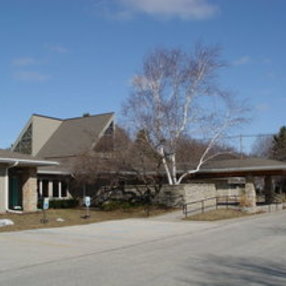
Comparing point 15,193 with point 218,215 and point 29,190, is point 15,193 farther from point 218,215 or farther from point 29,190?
point 218,215

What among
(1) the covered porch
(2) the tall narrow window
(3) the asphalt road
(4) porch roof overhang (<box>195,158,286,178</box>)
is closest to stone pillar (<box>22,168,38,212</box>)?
(1) the covered porch

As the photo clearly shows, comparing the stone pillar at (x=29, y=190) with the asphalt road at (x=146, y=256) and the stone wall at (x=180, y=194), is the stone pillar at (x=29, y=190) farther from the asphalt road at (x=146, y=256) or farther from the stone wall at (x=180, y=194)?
the asphalt road at (x=146, y=256)

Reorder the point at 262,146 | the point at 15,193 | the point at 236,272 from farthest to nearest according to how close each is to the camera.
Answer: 1. the point at 262,146
2. the point at 15,193
3. the point at 236,272

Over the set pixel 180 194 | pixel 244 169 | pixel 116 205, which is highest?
pixel 244 169

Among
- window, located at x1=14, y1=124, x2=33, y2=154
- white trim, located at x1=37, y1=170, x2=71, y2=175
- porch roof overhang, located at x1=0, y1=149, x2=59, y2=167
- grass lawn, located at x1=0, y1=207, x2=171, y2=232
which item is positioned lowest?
grass lawn, located at x1=0, y1=207, x2=171, y2=232

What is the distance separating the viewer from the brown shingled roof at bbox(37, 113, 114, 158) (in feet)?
138

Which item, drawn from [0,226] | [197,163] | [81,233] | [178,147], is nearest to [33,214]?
[0,226]

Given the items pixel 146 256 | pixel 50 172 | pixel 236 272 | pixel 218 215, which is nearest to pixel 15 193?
pixel 50 172

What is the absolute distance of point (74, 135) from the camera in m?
45.1

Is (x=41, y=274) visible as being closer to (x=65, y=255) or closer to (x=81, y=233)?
(x=65, y=255)

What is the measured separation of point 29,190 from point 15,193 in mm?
1185

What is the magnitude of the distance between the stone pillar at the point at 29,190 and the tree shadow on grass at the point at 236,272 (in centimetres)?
1873

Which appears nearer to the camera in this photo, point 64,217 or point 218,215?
point 64,217

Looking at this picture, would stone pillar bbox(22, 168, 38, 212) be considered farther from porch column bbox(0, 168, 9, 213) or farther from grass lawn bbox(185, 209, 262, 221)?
grass lawn bbox(185, 209, 262, 221)
